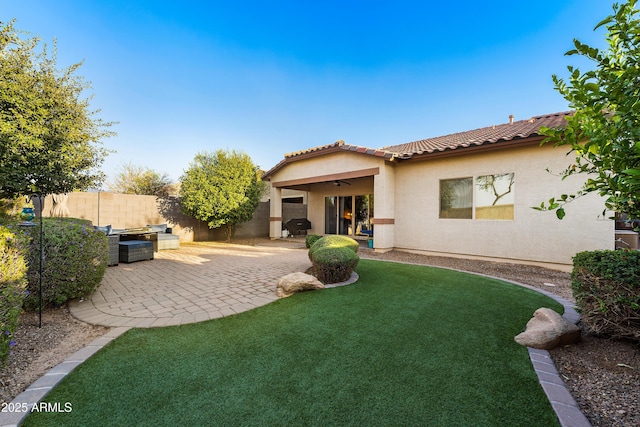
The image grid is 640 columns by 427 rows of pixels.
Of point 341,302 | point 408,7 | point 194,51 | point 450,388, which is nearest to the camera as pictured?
point 450,388

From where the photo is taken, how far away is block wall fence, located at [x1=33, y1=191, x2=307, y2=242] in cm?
966

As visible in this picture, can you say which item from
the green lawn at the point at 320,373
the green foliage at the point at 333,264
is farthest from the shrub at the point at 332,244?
the green lawn at the point at 320,373

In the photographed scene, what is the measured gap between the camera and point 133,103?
32.9 feet

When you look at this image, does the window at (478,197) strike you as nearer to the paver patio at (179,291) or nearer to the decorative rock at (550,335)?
the paver patio at (179,291)

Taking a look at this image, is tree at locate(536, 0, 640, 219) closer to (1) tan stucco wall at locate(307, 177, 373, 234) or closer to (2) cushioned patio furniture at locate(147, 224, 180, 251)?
(1) tan stucco wall at locate(307, 177, 373, 234)

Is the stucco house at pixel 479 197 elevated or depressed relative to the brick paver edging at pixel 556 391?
elevated

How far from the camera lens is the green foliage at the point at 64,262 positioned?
345 cm

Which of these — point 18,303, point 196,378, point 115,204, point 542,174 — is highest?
point 542,174

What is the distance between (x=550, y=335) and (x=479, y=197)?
6043 millimetres

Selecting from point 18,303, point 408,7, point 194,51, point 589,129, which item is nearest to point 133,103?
point 194,51

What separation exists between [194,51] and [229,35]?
4.86 feet

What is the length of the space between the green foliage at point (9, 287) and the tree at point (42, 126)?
253 centimetres

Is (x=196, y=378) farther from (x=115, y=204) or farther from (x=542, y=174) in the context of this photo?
(x=115, y=204)

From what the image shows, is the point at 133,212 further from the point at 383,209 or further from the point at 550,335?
the point at 550,335
